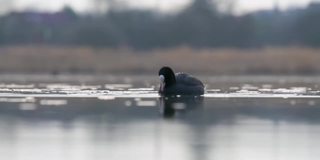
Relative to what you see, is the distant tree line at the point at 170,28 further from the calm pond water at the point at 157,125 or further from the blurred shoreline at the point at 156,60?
the calm pond water at the point at 157,125

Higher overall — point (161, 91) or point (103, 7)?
point (103, 7)

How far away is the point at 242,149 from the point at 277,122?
388 cm

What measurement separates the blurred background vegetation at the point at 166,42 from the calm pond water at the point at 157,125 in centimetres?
1455

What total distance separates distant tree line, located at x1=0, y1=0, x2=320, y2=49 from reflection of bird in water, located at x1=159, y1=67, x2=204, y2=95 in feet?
47.2

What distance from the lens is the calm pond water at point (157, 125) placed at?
10.5m

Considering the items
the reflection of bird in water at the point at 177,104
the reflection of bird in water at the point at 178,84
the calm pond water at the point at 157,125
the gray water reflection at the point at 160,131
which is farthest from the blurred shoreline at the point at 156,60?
the gray water reflection at the point at 160,131

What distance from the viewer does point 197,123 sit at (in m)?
14.1

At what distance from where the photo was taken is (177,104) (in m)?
18.5

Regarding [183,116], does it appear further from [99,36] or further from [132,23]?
[132,23]

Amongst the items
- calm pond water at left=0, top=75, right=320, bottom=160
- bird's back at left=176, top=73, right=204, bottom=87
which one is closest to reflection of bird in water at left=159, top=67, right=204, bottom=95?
bird's back at left=176, top=73, right=204, bottom=87

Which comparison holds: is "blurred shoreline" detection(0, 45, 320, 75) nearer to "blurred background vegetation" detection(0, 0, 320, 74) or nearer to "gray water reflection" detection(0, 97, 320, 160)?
"blurred background vegetation" detection(0, 0, 320, 74)

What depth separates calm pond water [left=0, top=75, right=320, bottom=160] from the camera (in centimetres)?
1047

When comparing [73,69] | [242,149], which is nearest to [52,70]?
[73,69]

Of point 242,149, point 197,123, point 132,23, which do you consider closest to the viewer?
point 242,149
